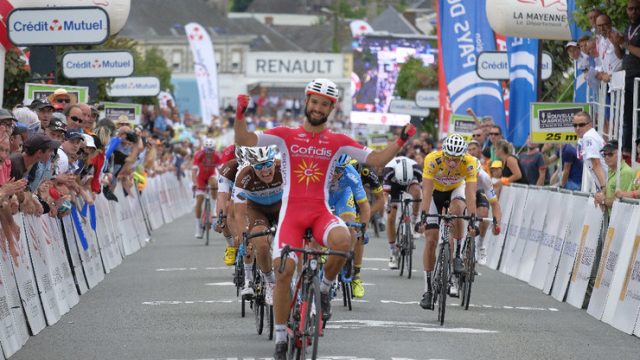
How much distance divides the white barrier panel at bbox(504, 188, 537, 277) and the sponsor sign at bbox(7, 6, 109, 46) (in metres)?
6.12

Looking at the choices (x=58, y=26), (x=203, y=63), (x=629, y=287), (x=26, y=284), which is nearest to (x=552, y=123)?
(x=58, y=26)

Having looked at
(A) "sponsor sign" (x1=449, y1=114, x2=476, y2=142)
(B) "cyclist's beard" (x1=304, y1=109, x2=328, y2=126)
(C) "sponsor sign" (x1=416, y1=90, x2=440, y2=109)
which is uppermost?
(C) "sponsor sign" (x1=416, y1=90, x2=440, y2=109)

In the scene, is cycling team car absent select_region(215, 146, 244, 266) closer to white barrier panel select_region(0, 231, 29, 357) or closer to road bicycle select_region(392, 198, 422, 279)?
white barrier panel select_region(0, 231, 29, 357)

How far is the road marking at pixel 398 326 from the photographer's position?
47.5 ft

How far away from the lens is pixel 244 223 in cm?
1441

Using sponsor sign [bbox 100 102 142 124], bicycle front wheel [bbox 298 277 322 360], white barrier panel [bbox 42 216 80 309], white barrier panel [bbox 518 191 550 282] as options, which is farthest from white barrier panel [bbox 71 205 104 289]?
sponsor sign [bbox 100 102 142 124]

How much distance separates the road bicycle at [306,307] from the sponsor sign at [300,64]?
13834 centimetres

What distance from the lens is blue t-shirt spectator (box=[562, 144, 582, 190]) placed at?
74.3 ft

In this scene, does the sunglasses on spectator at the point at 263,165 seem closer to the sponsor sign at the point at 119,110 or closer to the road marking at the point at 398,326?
the road marking at the point at 398,326

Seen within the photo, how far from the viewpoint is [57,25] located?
20.7 m

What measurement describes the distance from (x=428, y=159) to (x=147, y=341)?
4.67m

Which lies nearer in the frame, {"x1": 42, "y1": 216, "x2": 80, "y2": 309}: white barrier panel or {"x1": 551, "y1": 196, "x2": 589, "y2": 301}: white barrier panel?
{"x1": 42, "y1": 216, "x2": 80, "y2": 309}: white barrier panel

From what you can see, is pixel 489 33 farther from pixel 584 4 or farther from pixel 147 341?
pixel 147 341

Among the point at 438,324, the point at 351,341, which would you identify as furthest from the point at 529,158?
the point at 351,341
